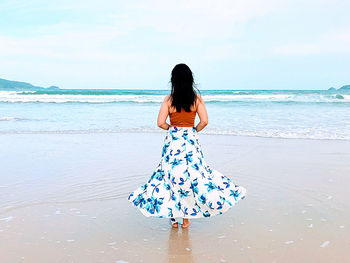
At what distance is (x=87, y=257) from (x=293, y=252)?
1743 mm

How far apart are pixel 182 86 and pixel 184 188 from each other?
0.98 metres

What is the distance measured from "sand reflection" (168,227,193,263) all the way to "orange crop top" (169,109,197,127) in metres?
1.07

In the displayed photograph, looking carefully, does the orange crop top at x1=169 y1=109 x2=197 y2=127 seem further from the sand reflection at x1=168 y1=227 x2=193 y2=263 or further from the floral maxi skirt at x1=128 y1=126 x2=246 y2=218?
the sand reflection at x1=168 y1=227 x2=193 y2=263

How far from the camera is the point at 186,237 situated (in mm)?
3646

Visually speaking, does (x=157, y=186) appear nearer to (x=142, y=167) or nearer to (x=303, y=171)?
(x=142, y=167)

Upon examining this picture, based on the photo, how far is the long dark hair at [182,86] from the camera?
3.56m

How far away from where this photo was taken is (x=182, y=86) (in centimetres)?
357

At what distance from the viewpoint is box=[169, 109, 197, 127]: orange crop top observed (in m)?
3.68

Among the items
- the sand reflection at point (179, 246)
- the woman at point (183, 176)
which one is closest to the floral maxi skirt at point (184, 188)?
the woman at point (183, 176)

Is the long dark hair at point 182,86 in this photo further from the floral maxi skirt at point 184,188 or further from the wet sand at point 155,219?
the wet sand at point 155,219

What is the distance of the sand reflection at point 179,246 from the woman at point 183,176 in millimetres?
190

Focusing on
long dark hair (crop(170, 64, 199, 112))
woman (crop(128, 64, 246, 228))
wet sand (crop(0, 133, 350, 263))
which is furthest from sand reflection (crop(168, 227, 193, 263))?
long dark hair (crop(170, 64, 199, 112))

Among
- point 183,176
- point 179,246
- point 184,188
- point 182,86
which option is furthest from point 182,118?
Answer: point 179,246

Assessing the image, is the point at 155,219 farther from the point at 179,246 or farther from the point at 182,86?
the point at 182,86
